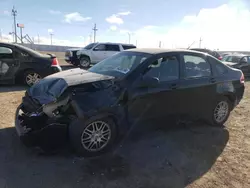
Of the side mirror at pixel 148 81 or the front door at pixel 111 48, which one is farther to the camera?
the front door at pixel 111 48

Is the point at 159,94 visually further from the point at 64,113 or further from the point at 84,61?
the point at 84,61

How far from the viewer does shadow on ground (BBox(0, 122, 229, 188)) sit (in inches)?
113

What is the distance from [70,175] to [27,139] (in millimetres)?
797

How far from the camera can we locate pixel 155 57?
154 inches

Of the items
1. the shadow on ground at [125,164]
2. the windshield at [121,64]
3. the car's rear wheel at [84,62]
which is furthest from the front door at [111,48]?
the shadow on ground at [125,164]

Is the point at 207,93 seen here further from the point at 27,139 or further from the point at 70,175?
the point at 27,139

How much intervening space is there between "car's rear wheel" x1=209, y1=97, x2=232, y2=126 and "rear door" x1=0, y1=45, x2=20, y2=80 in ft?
20.6

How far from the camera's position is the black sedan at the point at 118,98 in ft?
10.4

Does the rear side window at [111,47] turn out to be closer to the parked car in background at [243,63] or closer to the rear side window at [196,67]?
the parked car in background at [243,63]

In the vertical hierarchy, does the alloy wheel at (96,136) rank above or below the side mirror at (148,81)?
below

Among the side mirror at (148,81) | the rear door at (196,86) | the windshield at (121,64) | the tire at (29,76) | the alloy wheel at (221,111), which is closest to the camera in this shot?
the side mirror at (148,81)

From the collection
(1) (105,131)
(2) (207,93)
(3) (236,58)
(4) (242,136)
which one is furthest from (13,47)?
(3) (236,58)

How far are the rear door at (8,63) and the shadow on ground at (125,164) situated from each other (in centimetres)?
390

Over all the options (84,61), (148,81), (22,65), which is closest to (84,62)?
(84,61)
